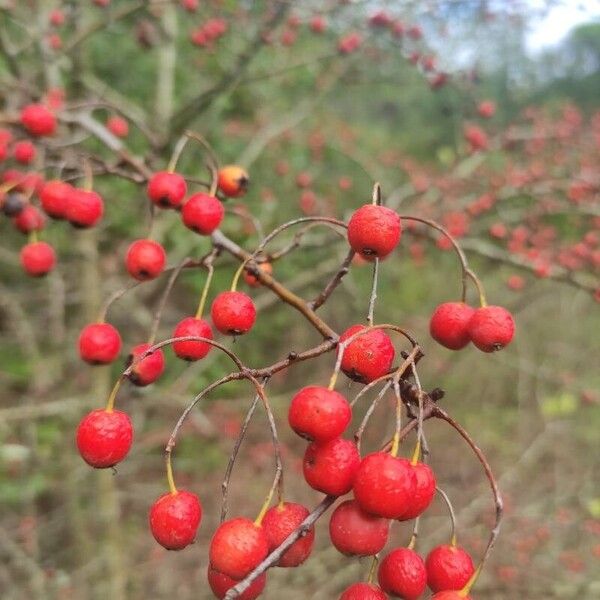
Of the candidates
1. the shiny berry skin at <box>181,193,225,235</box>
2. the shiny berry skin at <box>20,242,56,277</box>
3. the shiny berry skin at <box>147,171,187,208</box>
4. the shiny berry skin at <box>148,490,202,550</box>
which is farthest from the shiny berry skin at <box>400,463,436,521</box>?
the shiny berry skin at <box>20,242,56,277</box>

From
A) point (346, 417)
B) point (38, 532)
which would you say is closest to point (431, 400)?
point (346, 417)

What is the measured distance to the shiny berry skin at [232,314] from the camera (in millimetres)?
1469

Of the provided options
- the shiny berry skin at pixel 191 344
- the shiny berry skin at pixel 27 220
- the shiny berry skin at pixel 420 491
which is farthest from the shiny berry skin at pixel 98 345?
the shiny berry skin at pixel 420 491

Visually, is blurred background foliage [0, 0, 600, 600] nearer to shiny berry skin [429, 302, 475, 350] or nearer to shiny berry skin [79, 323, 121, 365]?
shiny berry skin [79, 323, 121, 365]

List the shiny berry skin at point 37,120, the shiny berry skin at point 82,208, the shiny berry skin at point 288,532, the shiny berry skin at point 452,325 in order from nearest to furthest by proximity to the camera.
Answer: the shiny berry skin at point 288,532, the shiny berry skin at point 452,325, the shiny berry skin at point 82,208, the shiny berry skin at point 37,120

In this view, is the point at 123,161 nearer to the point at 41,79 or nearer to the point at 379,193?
the point at 379,193

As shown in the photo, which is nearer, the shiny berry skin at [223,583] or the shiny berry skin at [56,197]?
the shiny berry skin at [223,583]

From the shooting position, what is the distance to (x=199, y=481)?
23.0 ft

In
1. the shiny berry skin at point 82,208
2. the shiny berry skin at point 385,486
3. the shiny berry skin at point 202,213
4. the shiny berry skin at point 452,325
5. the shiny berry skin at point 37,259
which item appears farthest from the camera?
the shiny berry skin at point 37,259

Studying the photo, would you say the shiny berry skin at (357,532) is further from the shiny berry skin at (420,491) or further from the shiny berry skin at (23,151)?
the shiny berry skin at (23,151)

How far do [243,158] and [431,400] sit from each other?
14.7 ft

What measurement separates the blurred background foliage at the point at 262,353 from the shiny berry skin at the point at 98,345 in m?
1.08

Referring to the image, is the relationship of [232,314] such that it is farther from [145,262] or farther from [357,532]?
[357,532]

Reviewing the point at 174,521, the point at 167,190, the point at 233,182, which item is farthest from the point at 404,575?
the point at 233,182
